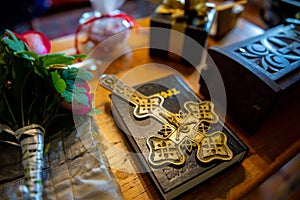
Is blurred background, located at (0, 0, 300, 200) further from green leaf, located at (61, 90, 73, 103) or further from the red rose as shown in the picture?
green leaf, located at (61, 90, 73, 103)

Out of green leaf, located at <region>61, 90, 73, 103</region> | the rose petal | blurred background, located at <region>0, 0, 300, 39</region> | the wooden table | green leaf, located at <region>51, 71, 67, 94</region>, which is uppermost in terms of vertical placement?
blurred background, located at <region>0, 0, 300, 39</region>

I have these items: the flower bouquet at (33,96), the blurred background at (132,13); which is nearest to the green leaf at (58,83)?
the flower bouquet at (33,96)

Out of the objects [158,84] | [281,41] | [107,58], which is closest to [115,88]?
[158,84]

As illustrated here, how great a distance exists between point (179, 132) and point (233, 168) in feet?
0.41

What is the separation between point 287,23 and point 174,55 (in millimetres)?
304

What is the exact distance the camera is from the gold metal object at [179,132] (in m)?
0.39


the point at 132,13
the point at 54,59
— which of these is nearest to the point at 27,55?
the point at 54,59

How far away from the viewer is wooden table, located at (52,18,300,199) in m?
0.41

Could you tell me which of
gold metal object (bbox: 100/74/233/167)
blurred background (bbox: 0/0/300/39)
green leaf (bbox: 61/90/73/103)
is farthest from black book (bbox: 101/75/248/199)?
blurred background (bbox: 0/0/300/39)

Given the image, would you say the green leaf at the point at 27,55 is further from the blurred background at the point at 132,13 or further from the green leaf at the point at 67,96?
the blurred background at the point at 132,13

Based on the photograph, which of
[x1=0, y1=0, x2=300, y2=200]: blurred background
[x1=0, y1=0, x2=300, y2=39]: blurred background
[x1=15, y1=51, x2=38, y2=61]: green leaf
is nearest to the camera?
[x1=15, y1=51, x2=38, y2=61]: green leaf

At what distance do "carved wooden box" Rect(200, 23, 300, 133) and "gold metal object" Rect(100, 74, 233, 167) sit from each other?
8 cm

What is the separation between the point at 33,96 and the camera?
1.40 feet

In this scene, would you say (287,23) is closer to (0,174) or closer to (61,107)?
(61,107)
